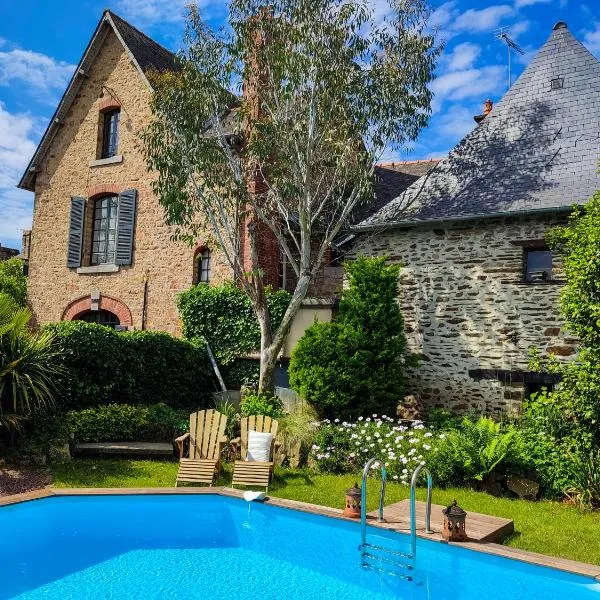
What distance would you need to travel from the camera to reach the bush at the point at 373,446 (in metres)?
8.59

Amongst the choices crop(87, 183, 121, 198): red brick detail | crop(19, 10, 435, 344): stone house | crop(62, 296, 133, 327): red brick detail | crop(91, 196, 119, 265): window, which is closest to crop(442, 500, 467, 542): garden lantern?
crop(19, 10, 435, 344): stone house

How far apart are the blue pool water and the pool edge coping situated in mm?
58

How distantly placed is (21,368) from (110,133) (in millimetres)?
9690

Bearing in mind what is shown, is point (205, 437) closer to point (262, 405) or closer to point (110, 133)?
point (262, 405)

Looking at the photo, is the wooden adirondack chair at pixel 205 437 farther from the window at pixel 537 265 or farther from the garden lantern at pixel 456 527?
the window at pixel 537 265

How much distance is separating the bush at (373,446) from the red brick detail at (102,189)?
977cm

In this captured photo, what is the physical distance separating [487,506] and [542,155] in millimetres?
6708

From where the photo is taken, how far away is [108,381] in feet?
35.6

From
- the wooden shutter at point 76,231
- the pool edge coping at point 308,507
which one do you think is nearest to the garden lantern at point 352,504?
the pool edge coping at point 308,507

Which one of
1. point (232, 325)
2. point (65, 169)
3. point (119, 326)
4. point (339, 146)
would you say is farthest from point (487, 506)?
point (65, 169)

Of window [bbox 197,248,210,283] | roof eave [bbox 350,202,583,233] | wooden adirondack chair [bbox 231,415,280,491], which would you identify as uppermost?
roof eave [bbox 350,202,583,233]

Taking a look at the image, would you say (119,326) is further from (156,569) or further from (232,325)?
(156,569)

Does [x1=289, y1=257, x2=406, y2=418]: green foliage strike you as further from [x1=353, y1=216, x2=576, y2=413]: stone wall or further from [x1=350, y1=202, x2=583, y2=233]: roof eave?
[x1=350, y1=202, x2=583, y2=233]: roof eave

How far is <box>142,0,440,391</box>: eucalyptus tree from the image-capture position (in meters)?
10.8
